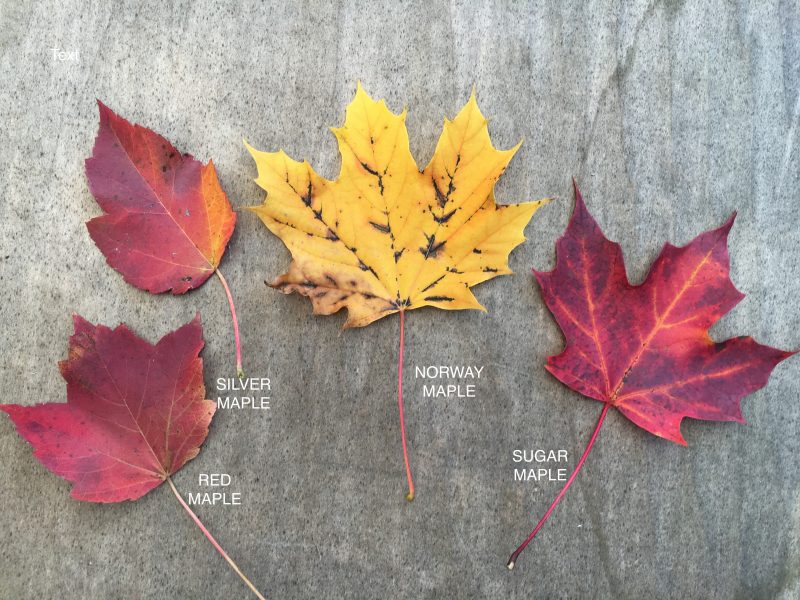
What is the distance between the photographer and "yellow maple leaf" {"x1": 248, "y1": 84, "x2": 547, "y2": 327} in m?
0.84

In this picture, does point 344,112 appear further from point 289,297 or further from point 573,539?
point 573,539

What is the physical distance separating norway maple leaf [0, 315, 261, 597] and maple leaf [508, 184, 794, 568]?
0.50 meters

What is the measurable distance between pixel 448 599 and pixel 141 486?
46 centimetres

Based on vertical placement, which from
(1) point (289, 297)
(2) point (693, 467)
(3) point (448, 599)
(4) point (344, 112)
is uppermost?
(4) point (344, 112)

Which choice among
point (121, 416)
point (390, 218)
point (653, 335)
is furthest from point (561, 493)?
point (121, 416)

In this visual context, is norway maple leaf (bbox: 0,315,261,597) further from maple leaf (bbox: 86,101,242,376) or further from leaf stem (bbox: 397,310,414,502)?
leaf stem (bbox: 397,310,414,502)

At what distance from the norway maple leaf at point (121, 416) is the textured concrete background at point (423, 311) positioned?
0.12 feet

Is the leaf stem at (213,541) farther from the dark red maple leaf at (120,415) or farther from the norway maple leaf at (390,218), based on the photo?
the norway maple leaf at (390,218)

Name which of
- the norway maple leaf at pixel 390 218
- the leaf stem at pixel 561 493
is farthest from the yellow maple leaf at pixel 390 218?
the leaf stem at pixel 561 493

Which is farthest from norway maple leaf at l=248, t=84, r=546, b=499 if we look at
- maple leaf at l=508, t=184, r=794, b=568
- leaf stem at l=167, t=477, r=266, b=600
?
leaf stem at l=167, t=477, r=266, b=600

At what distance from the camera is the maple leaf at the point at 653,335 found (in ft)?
2.77

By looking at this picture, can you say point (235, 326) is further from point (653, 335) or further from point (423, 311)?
point (653, 335)

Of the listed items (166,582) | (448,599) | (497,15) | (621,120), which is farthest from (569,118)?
(166,582)

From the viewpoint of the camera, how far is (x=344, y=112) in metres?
0.92
